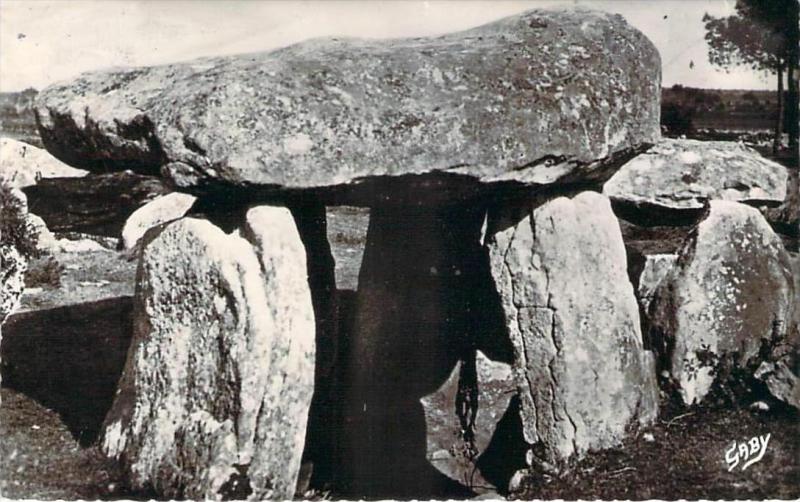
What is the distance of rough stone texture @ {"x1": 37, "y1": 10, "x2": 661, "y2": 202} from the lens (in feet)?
16.6

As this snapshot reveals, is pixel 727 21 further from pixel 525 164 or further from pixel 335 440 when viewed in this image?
pixel 335 440

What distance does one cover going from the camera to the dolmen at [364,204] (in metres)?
5.10

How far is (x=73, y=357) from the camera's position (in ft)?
25.0

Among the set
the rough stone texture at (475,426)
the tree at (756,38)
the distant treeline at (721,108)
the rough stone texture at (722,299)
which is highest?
the tree at (756,38)

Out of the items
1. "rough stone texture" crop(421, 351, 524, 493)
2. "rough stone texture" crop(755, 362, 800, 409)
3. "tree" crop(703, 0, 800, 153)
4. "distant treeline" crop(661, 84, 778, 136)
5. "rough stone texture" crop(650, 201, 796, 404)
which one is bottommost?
"rough stone texture" crop(421, 351, 524, 493)

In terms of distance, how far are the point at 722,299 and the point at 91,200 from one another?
7.45m

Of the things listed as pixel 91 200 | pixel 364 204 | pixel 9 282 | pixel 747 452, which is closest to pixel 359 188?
pixel 364 204

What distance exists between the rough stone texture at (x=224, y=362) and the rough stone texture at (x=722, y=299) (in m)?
2.89

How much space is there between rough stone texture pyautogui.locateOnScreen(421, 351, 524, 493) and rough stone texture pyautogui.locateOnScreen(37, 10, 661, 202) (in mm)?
1706

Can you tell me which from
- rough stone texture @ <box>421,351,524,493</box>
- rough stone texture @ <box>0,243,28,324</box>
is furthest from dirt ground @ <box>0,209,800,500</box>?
rough stone texture @ <box>421,351,524,493</box>

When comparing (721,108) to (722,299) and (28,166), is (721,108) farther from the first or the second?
(28,166)

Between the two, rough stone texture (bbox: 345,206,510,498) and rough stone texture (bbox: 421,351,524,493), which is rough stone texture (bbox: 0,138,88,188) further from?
rough stone texture (bbox: 421,351,524,493)

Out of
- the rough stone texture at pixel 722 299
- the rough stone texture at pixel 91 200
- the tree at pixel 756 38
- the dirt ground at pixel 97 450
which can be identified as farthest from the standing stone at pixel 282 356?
the rough stone texture at pixel 91 200

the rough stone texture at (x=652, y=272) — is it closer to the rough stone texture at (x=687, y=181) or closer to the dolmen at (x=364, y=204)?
the rough stone texture at (x=687, y=181)
